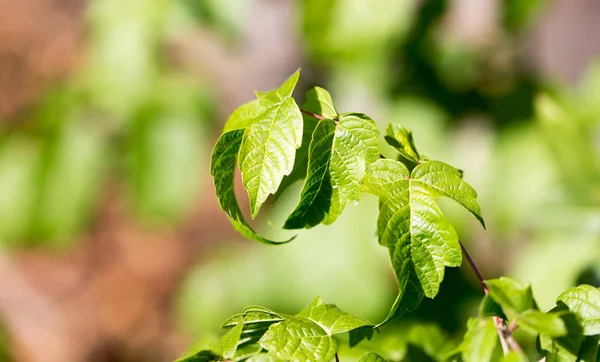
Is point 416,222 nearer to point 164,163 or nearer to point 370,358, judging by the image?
Result: point 370,358

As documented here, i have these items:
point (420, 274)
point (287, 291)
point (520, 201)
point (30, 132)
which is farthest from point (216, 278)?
point (420, 274)

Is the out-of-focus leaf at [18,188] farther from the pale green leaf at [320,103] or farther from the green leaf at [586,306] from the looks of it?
the green leaf at [586,306]

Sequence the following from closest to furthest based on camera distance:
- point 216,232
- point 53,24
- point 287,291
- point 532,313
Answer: point 532,313, point 287,291, point 216,232, point 53,24

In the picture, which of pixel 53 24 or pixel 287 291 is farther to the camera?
pixel 53 24

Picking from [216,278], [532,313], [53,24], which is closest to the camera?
[532,313]

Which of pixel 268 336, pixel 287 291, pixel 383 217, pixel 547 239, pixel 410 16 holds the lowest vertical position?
pixel 287 291

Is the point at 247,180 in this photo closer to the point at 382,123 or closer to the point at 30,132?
the point at 382,123

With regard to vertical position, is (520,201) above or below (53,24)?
below

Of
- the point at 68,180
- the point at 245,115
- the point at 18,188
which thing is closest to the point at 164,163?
the point at 68,180
